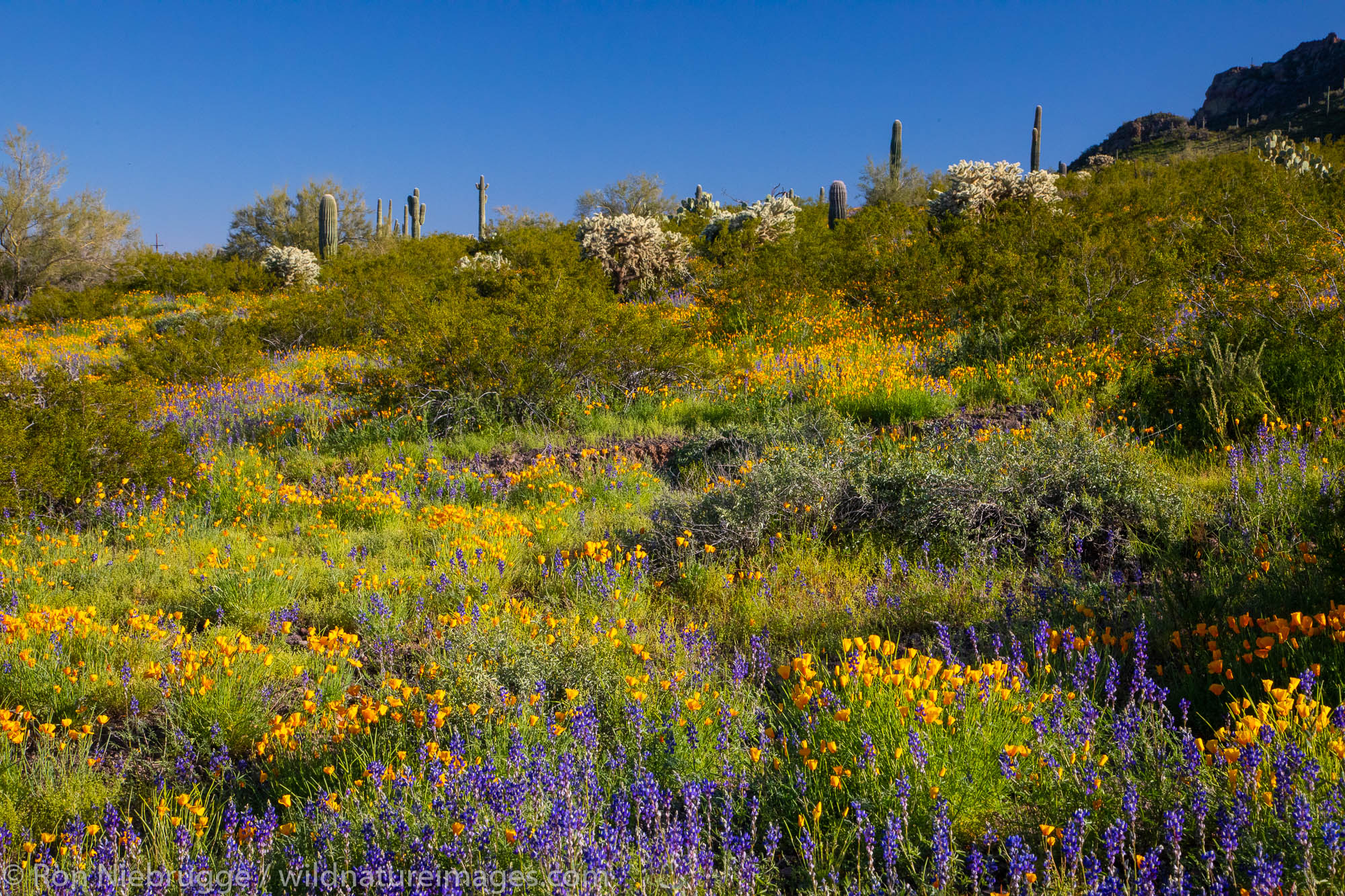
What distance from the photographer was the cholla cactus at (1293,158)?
58.3 feet

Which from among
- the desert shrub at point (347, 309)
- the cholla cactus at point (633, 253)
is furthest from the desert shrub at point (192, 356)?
the cholla cactus at point (633, 253)

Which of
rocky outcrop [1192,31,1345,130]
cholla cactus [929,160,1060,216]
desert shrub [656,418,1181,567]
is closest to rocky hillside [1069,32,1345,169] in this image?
rocky outcrop [1192,31,1345,130]

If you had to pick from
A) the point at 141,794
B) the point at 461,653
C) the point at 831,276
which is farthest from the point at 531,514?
the point at 831,276

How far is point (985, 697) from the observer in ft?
7.85

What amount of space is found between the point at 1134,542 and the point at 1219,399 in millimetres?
2728

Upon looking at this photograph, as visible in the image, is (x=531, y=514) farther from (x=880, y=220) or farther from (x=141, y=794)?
(x=880, y=220)

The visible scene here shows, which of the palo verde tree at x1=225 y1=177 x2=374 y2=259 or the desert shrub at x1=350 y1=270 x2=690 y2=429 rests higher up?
the palo verde tree at x1=225 y1=177 x2=374 y2=259

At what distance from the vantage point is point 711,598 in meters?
4.48

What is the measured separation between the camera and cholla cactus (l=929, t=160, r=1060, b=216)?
17641mm

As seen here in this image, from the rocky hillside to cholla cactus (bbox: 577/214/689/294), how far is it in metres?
31.6

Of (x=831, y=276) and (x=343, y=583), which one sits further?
(x=831, y=276)

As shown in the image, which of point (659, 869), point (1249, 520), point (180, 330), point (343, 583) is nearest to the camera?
point (659, 869)

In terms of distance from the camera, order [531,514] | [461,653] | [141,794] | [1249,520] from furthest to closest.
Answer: [531,514] → [1249,520] → [461,653] → [141,794]

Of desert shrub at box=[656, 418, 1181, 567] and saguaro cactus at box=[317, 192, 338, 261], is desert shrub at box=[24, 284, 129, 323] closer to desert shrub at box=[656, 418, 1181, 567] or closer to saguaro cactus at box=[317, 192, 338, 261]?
saguaro cactus at box=[317, 192, 338, 261]
